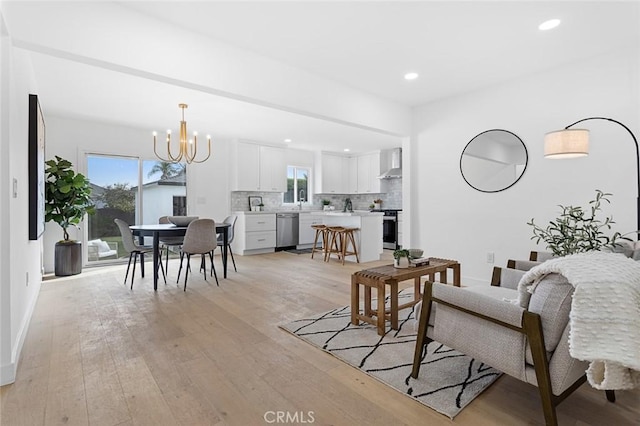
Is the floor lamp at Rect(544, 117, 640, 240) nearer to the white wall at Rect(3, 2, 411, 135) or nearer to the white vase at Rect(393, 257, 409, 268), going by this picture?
the white vase at Rect(393, 257, 409, 268)

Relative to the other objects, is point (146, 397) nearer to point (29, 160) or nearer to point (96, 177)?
point (29, 160)

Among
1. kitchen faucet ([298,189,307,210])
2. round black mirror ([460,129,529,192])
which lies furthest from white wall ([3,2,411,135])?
kitchen faucet ([298,189,307,210])

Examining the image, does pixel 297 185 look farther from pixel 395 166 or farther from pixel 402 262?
pixel 402 262

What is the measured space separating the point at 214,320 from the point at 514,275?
2.44m

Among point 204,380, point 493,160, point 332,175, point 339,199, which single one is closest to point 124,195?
point 332,175

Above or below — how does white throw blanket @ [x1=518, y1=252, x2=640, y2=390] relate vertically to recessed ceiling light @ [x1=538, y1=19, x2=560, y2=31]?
below

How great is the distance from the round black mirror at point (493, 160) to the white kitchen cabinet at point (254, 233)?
4.07 metres

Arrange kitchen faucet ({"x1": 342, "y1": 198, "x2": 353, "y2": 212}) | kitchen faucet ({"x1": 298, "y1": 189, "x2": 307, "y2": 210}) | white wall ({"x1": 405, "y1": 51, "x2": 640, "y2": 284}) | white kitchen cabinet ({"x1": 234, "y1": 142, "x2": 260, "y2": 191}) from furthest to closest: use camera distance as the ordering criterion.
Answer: kitchen faucet ({"x1": 342, "y1": 198, "x2": 353, "y2": 212}) → kitchen faucet ({"x1": 298, "y1": 189, "x2": 307, "y2": 210}) → white kitchen cabinet ({"x1": 234, "y1": 142, "x2": 260, "y2": 191}) → white wall ({"x1": 405, "y1": 51, "x2": 640, "y2": 284})

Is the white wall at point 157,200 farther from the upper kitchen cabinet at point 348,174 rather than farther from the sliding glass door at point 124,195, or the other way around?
the upper kitchen cabinet at point 348,174

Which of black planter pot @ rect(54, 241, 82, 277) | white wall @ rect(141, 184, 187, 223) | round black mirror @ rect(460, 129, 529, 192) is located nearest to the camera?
round black mirror @ rect(460, 129, 529, 192)

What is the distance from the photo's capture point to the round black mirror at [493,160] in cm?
372

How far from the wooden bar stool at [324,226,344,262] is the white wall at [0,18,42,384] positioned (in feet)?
13.3

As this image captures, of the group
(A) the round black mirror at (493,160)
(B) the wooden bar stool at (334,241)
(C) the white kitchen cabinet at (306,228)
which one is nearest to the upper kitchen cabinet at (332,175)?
(C) the white kitchen cabinet at (306,228)

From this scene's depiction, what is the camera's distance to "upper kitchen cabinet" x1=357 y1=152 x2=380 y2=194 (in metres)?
8.04
